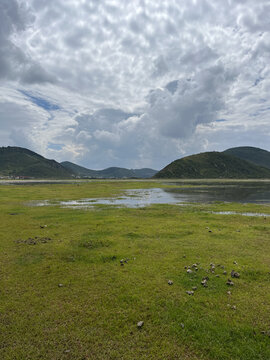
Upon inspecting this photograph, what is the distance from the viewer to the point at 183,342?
7.99m

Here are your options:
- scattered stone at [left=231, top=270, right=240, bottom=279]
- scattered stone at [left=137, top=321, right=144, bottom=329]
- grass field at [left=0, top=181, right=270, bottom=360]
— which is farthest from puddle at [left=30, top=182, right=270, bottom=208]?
scattered stone at [left=137, top=321, right=144, bottom=329]

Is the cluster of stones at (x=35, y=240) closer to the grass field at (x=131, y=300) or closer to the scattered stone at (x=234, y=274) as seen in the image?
the grass field at (x=131, y=300)

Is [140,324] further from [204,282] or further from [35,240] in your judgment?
[35,240]

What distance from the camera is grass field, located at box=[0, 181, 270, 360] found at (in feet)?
25.3

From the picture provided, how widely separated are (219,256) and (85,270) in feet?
32.2

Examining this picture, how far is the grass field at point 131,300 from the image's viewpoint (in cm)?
773

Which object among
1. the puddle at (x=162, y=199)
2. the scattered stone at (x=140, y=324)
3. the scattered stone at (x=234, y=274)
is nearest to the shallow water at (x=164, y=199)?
the puddle at (x=162, y=199)

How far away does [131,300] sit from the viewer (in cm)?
1039

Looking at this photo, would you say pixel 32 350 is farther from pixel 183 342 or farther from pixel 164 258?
pixel 164 258

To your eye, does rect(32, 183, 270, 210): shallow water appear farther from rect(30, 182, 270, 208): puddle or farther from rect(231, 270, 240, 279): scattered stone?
rect(231, 270, 240, 279): scattered stone

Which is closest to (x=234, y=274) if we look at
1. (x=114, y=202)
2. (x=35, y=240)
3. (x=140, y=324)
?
(x=140, y=324)

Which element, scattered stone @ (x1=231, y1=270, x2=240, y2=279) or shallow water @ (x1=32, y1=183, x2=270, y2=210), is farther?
shallow water @ (x1=32, y1=183, x2=270, y2=210)

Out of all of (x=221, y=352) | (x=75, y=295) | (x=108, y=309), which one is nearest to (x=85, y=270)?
(x=75, y=295)

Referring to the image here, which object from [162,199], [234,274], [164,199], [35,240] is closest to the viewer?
[234,274]
